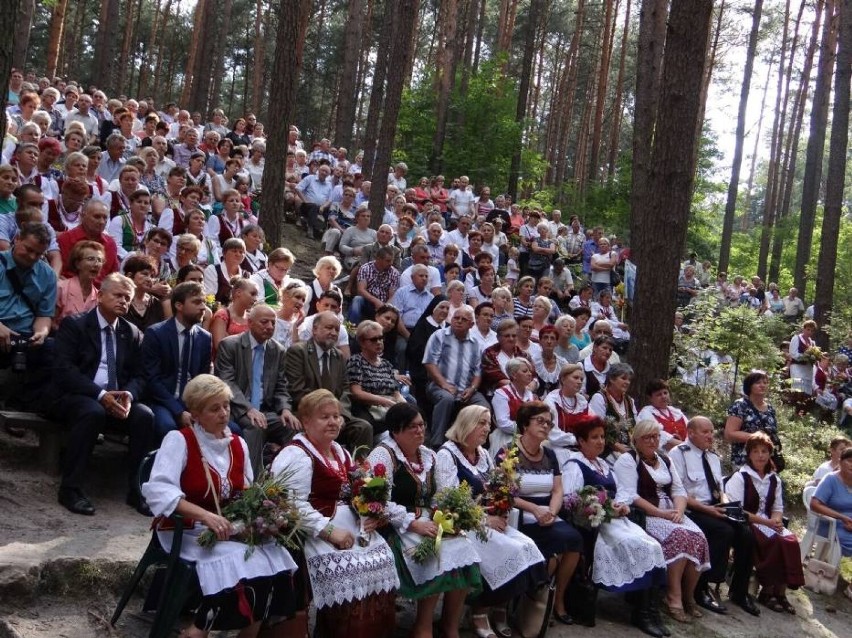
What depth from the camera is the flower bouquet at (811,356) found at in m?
13.5

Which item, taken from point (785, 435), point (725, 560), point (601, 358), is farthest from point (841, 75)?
A: point (725, 560)

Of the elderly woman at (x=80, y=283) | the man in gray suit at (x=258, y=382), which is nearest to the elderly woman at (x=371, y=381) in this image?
the man in gray suit at (x=258, y=382)

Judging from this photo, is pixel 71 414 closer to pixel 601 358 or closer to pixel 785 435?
pixel 601 358

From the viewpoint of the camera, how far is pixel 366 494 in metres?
4.43

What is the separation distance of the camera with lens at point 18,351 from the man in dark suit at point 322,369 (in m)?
1.72

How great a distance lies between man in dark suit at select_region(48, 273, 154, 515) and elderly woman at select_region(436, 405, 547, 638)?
6.30 feet

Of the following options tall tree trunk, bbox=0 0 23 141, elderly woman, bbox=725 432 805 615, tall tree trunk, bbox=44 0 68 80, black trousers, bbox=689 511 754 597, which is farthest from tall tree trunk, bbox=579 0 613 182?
tall tree trunk, bbox=0 0 23 141

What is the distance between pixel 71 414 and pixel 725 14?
30.8 metres

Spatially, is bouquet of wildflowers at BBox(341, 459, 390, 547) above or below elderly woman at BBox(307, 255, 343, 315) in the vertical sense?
below

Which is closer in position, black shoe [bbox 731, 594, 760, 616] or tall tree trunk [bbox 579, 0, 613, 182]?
black shoe [bbox 731, 594, 760, 616]

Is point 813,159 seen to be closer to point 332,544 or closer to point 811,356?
point 811,356

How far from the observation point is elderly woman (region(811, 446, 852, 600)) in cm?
752

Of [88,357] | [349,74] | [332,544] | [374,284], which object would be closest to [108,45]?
[349,74]

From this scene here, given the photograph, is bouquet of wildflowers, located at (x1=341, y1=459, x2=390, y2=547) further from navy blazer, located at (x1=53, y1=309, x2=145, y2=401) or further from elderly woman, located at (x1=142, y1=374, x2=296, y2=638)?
navy blazer, located at (x1=53, y1=309, x2=145, y2=401)
